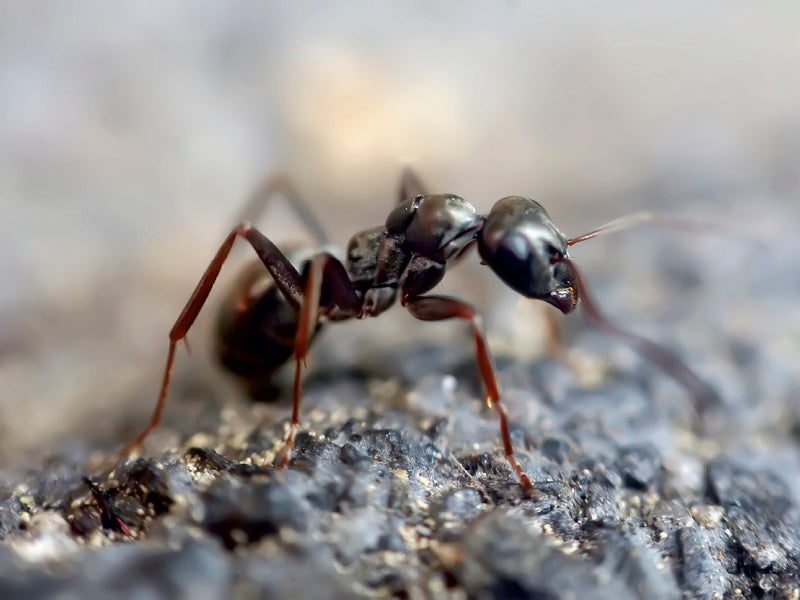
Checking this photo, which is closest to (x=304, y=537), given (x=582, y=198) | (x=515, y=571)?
(x=515, y=571)

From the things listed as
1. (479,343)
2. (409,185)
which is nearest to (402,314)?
(409,185)

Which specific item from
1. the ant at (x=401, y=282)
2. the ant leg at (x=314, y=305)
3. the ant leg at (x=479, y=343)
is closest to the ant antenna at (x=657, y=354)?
the ant at (x=401, y=282)

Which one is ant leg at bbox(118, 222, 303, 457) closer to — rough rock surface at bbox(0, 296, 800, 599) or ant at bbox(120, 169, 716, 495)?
ant at bbox(120, 169, 716, 495)

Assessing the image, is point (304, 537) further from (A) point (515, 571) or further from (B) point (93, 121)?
(B) point (93, 121)

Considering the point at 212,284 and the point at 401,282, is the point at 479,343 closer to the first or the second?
the point at 401,282

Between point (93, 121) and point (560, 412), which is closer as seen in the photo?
point (560, 412)

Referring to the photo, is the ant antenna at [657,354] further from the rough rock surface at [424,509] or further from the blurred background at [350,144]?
the blurred background at [350,144]
